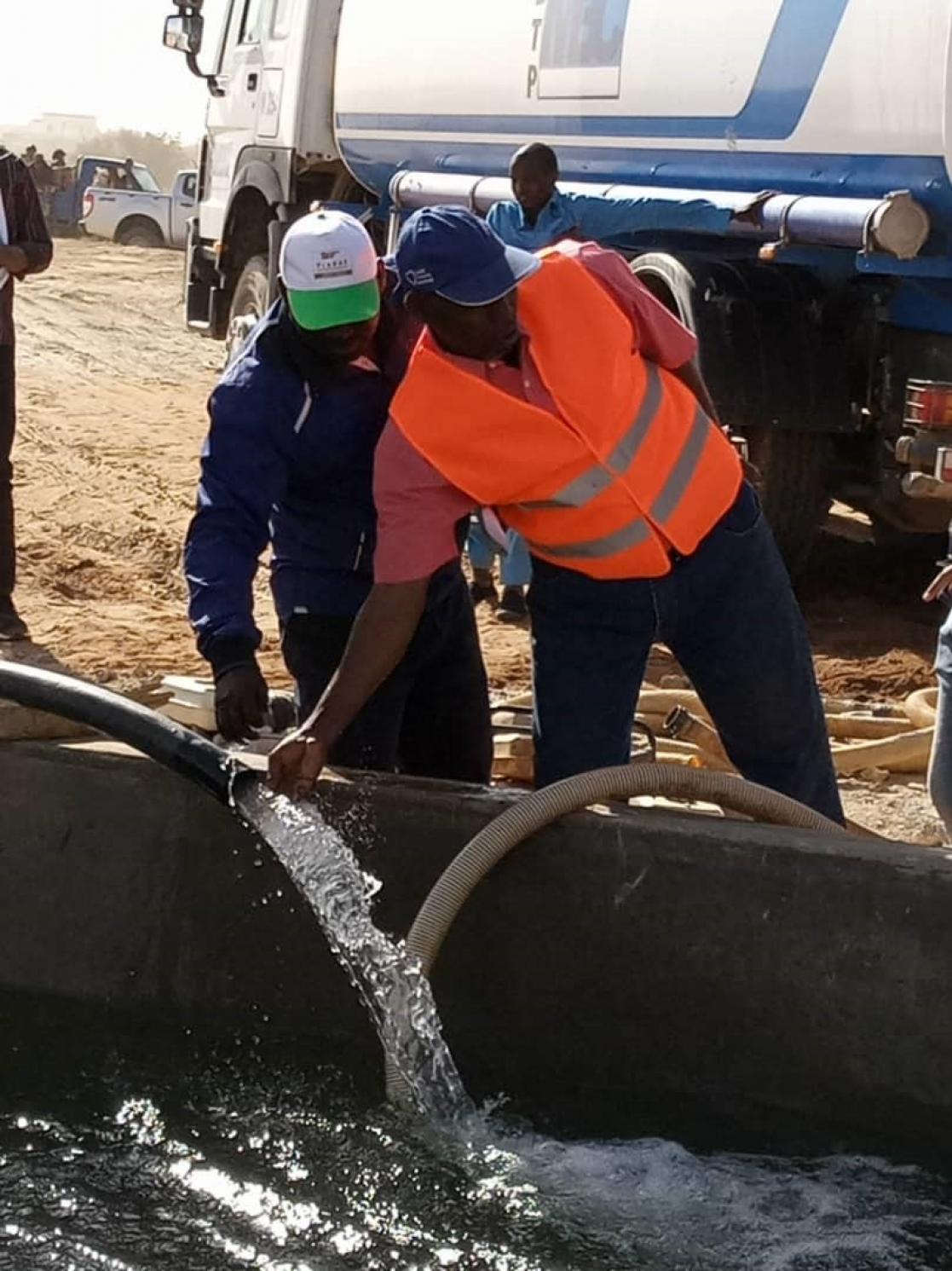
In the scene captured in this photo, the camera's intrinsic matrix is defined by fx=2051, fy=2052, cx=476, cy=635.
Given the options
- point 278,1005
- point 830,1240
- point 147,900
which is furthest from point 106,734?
point 830,1240

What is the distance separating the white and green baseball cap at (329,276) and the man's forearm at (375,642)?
1.80ft

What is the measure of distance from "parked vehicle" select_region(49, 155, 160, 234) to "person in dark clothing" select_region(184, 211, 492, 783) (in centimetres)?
2636

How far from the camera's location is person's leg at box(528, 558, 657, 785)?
4.22 m

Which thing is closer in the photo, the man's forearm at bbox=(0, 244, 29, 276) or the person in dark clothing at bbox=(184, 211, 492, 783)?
the person in dark clothing at bbox=(184, 211, 492, 783)

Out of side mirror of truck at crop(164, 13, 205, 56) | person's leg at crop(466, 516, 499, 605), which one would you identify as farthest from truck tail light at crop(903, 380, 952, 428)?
side mirror of truck at crop(164, 13, 205, 56)

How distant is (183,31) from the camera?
12.9 meters

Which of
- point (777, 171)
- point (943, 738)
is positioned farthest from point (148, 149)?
point (943, 738)

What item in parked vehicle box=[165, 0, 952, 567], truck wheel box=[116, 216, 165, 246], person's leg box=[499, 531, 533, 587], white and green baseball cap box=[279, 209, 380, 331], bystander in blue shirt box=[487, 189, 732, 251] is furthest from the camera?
truck wheel box=[116, 216, 165, 246]

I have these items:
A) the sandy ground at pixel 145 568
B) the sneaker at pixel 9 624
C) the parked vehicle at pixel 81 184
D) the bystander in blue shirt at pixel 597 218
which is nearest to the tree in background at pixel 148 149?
the parked vehicle at pixel 81 184

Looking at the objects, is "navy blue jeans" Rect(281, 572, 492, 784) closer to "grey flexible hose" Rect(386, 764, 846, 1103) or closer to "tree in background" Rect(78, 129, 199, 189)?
"grey flexible hose" Rect(386, 764, 846, 1103)

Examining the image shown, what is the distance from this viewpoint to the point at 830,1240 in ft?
11.9

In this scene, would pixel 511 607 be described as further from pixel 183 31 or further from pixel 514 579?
pixel 183 31

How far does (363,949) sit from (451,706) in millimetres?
777

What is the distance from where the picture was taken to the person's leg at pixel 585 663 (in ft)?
13.8
